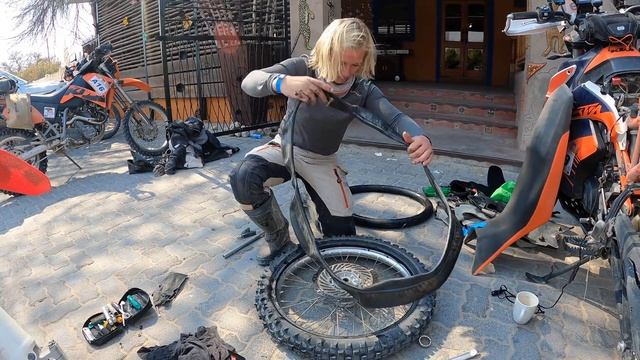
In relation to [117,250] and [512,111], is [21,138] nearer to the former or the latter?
[117,250]

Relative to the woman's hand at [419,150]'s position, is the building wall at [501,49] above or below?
above

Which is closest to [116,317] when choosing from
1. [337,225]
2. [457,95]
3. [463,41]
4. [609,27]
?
[337,225]

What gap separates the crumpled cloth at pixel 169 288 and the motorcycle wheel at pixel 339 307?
1.88ft

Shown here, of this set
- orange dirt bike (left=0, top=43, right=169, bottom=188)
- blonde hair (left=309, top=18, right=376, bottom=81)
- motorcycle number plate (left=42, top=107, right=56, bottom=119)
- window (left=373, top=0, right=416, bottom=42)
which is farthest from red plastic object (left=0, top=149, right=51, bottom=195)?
window (left=373, top=0, right=416, bottom=42)

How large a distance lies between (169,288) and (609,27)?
109 inches

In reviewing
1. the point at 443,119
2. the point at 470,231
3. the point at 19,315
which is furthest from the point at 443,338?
the point at 443,119

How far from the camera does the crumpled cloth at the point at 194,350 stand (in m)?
1.92

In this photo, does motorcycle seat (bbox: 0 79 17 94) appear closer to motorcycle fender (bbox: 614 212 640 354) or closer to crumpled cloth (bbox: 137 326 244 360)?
crumpled cloth (bbox: 137 326 244 360)

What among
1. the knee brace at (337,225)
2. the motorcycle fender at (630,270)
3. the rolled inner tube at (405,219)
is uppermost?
the motorcycle fender at (630,270)

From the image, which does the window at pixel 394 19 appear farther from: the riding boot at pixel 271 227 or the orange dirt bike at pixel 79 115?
the riding boot at pixel 271 227

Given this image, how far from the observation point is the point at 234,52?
655 centimetres

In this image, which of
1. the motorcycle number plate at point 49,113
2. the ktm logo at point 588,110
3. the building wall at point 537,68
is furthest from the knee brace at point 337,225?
the motorcycle number plate at point 49,113

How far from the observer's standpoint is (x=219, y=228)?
3.54 meters

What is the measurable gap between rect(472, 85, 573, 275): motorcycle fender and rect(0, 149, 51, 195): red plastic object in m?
2.23
